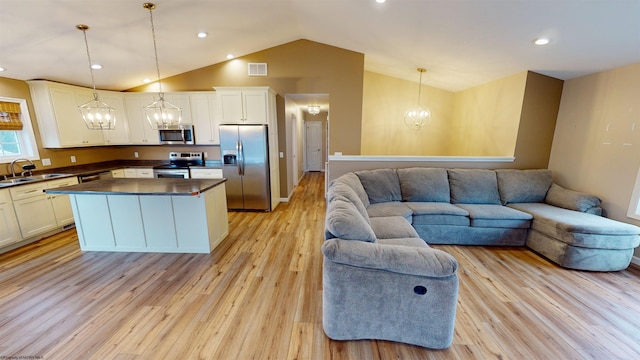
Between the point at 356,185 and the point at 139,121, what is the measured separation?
15.3 feet

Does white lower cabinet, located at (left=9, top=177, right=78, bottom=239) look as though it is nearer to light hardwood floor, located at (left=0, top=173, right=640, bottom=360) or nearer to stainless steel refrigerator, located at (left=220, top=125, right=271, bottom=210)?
light hardwood floor, located at (left=0, top=173, right=640, bottom=360)

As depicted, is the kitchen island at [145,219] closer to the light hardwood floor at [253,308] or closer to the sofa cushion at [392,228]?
the light hardwood floor at [253,308]

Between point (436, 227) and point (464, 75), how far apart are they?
10.1 ft

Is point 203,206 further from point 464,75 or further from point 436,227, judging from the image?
point 464,75

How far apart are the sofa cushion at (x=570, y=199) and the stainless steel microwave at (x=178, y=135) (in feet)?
20.4

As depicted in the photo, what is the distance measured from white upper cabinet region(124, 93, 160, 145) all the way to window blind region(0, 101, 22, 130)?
146cm

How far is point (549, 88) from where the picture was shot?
372 centimetres

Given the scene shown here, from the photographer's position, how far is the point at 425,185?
3717mm

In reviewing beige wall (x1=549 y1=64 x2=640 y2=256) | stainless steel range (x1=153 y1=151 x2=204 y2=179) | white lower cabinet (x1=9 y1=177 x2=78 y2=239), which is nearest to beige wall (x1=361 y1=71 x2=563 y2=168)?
beige wall (x1=549 y1=64 x2=640 y2=256)

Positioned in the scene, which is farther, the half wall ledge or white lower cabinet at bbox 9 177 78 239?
the half wall ledge

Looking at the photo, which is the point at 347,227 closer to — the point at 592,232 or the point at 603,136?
the point at 592,232

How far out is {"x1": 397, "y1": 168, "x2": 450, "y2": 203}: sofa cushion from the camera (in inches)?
146

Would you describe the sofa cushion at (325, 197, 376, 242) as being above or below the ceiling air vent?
below

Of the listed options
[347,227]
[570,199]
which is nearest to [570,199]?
[570,199]
